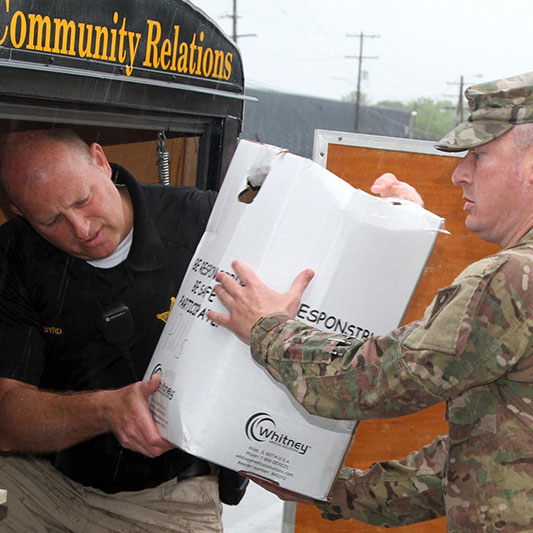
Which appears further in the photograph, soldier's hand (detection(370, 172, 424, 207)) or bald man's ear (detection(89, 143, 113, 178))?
bald man's ear (detection(89, 143, 113, 178))

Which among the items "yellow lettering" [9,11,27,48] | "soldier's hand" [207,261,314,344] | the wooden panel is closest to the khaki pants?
→ the wooden panel

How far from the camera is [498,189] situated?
151 cm

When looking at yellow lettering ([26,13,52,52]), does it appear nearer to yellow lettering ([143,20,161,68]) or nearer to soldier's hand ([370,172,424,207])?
yellow lettering ([143,20,161,68])

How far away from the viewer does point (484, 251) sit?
261cm

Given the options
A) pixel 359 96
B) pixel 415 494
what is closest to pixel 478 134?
pixel 415 494

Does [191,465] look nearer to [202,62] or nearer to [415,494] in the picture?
[415,494]

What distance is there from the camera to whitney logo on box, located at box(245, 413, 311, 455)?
1671 millimetres

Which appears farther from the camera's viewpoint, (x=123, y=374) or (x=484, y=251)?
(x=484, y=251)

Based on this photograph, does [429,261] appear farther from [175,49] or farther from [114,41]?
[114,41]

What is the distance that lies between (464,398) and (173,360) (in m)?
0.66

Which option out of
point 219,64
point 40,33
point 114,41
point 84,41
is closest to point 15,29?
point 40,33

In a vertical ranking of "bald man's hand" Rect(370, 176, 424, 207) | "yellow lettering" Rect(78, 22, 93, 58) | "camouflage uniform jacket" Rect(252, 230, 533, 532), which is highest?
"yellow lettering" Rect(78, 22, 93, 58)

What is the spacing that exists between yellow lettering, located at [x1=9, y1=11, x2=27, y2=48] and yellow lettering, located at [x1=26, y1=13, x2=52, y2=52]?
2 centimetres

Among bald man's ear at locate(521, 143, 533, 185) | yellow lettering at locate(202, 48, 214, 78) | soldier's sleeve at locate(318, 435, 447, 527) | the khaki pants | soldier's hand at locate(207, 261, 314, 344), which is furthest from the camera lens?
yellow lettering at locate(202, 48, 214, 78)
